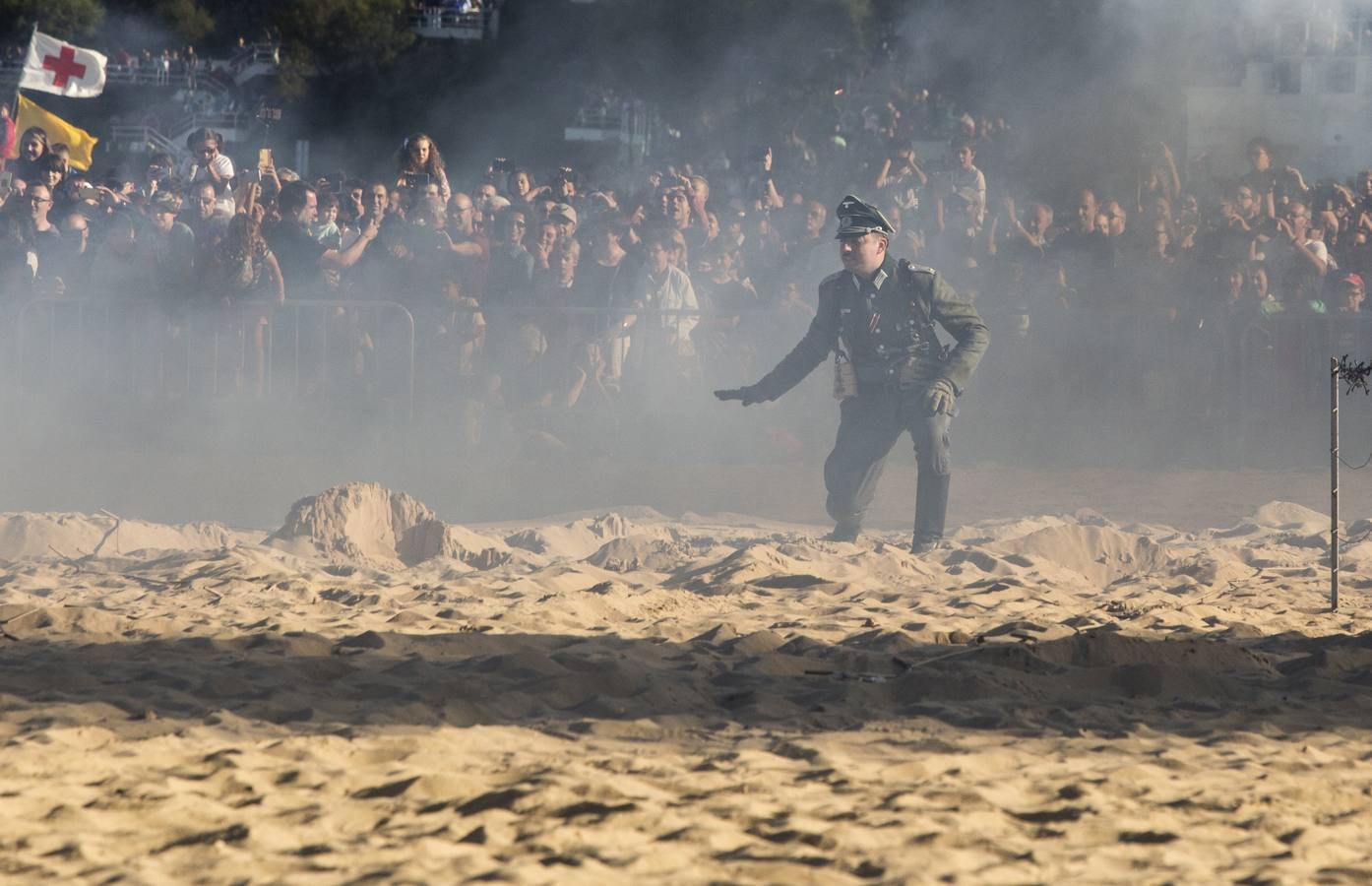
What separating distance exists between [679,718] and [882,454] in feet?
14.1

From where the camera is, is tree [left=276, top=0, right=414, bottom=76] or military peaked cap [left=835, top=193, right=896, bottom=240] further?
tree [left=276, top=0, right=414, bottom=76]

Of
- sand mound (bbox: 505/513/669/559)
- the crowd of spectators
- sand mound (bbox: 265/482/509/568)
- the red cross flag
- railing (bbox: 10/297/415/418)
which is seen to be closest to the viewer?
sand mound (bbox: 265/482/509/568)

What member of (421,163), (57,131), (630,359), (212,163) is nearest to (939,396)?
(630,359)

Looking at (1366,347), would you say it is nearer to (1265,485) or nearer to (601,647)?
(1265,485)

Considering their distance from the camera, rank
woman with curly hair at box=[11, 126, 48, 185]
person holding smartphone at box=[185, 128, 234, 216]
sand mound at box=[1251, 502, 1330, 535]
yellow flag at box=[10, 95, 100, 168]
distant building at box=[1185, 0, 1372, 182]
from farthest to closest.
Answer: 1. distant building at box=[1185, 0, 1372, 182]
2. yellow flag at box=[10, 95, 100, 168]
3. person holding smartphone at box=[185, 128, 234, 216]
4. woman with curly hair at box=[11, 126, 48, 185]
5. sand mound at box=[1251, 502, 1330, 535]

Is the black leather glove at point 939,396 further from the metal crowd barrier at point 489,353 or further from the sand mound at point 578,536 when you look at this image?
the metal crowd barrier at point 489,353

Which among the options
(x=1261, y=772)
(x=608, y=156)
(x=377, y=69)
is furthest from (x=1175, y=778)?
(x=377, y=69)

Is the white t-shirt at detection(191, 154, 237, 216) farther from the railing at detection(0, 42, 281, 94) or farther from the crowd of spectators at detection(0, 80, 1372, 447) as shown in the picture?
the railing at detection(0, 42, 281, 94)

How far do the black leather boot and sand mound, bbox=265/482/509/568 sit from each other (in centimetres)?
216

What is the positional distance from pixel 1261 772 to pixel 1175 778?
0.28 meters

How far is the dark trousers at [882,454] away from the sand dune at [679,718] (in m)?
0.43

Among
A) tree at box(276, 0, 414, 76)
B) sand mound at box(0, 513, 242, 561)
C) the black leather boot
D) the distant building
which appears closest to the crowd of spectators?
sand mound at box(0, 513, 242, 561)

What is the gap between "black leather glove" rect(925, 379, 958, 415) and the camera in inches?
342

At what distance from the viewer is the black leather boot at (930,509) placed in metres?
8.88
